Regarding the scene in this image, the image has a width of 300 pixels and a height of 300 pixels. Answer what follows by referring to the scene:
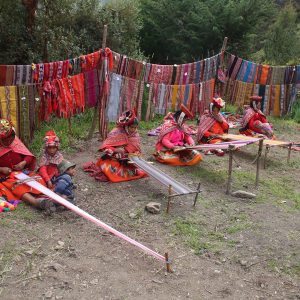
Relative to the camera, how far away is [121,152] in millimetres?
5332

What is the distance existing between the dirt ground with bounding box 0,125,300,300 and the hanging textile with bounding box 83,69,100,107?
5.51 ft

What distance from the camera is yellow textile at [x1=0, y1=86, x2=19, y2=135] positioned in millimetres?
5227

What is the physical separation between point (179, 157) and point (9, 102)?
A: 8.45 feet

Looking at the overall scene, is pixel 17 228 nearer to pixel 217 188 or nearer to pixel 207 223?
pixel 207 223

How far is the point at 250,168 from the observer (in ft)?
21.2

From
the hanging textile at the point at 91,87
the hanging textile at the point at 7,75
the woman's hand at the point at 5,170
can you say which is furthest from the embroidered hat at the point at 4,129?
the hanging textile at the point at 91,87

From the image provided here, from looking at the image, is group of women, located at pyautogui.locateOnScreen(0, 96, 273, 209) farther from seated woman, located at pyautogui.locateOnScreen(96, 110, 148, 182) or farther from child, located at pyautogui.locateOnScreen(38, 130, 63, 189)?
child, located at pyautogui.locateOnScreen(38, 130, 63, 189)

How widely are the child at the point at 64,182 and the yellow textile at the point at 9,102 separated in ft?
4.35

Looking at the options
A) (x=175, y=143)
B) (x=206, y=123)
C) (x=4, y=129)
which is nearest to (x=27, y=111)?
(x=4, y=129)

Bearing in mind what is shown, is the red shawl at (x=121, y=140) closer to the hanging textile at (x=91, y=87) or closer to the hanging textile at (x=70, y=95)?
the hanging textile at (x=70, y=95)

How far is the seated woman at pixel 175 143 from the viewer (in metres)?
6.13

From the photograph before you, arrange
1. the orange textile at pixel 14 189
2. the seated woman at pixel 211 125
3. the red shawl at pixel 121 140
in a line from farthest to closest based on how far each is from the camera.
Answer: the seated woman at pixel 211 125
the red shawl at pixel 121 140
the orange textile at pixel 14 189

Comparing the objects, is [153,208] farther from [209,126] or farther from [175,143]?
[209,126]

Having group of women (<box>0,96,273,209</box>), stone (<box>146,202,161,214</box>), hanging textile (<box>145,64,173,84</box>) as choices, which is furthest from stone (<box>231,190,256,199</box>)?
hanging textile (<box>145,64,173,84</box>)
